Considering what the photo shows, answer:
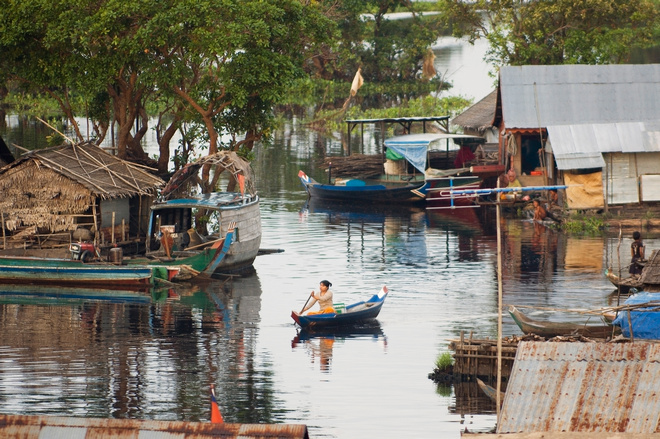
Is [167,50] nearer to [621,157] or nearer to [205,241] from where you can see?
[205,241]

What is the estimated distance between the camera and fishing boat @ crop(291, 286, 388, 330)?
23.2 meters

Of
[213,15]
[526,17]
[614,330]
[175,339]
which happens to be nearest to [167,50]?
[213,15]

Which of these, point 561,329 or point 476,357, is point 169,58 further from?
point 561,329

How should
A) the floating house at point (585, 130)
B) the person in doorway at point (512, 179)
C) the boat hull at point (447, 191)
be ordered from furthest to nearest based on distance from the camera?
the boat hull at point (447, 191) → the person in doorway at point (512, 179) → the floating house at point (585, 130)

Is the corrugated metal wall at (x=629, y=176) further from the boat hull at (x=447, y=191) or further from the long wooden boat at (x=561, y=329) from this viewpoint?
the long wooden boat at (x=561, y=329)

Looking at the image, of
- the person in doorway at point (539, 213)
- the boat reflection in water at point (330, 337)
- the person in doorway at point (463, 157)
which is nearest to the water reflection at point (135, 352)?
the boat reflection in water at point (330, 337)

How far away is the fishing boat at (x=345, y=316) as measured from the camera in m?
23.2

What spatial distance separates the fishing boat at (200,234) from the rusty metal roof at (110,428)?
50.0 ft

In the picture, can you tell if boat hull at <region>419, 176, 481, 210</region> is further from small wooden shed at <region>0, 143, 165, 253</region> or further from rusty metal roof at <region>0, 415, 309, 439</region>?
rusty metal roof at <region>0, 415, 309, 439</region>

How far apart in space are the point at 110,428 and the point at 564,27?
4265 centimetres

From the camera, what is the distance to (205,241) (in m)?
30.3

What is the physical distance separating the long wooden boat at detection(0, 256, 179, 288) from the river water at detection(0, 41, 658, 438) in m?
0.42

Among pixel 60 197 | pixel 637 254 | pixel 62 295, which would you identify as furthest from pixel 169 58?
pixel 637 254

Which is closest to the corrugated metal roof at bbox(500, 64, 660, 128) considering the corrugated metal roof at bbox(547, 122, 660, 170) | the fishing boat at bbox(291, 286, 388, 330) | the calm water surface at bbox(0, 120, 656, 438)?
the corrugated metal roof at bbox(547, 122, 660, 170)
